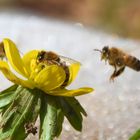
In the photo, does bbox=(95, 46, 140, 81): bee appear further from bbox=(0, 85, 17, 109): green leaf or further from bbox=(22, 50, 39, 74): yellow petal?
bbox=(0, 85, 17, 109): green leaf

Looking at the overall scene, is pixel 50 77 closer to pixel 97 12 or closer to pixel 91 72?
pixel 91 72

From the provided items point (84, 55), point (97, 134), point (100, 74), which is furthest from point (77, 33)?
point (97, 134)

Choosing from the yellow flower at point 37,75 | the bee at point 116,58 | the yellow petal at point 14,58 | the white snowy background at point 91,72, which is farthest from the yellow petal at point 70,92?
the bee at point 116,58

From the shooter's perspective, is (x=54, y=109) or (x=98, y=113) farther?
(x=98, y=113)

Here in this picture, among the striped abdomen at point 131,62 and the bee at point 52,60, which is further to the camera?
the striped abdomen at point 131,62

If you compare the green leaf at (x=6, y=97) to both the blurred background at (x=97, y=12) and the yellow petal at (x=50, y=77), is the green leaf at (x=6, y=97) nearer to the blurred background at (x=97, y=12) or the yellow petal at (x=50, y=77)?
the yellow petal at (x=50, y=77)

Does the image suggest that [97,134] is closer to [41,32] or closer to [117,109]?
[117,109]

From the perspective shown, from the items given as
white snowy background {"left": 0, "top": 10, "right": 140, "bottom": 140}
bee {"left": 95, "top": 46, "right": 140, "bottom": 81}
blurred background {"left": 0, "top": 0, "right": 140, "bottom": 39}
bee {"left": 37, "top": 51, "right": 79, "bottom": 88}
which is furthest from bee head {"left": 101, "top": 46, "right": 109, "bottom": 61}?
blurred background {"left": 0, "top": 0, "right": 140, "bottom": 39}
